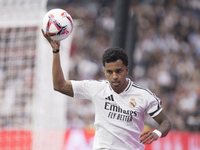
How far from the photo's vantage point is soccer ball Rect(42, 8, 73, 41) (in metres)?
3.64

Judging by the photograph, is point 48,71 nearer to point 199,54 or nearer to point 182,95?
point 182,95

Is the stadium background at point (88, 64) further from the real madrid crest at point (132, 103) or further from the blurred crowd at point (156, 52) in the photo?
the real madrid crest at point (132, 103)

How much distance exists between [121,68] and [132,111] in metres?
0.48

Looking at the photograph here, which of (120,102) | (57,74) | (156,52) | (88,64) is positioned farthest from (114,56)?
(88,64)

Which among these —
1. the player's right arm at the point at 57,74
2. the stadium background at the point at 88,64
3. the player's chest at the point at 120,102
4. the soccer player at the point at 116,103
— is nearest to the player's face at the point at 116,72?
the soccer player at the point at 116,103

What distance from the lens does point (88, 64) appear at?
1321cm

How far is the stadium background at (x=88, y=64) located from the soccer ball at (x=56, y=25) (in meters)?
1.24

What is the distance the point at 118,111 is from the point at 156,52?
371 inches

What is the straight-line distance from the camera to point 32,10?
7668 mm

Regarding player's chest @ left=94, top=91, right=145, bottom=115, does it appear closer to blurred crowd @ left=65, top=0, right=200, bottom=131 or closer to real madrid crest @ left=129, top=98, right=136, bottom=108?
real madrid crest @ left=129, top=98, right=136, bottom=108

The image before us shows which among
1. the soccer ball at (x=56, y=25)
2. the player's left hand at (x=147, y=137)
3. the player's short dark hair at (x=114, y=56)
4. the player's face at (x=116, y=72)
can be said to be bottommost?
the player's left hand at (x=147, y=137)

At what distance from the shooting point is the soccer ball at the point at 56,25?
143 inches

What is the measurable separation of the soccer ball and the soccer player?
0.07 m

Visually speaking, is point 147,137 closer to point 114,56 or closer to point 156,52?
point 114,56
